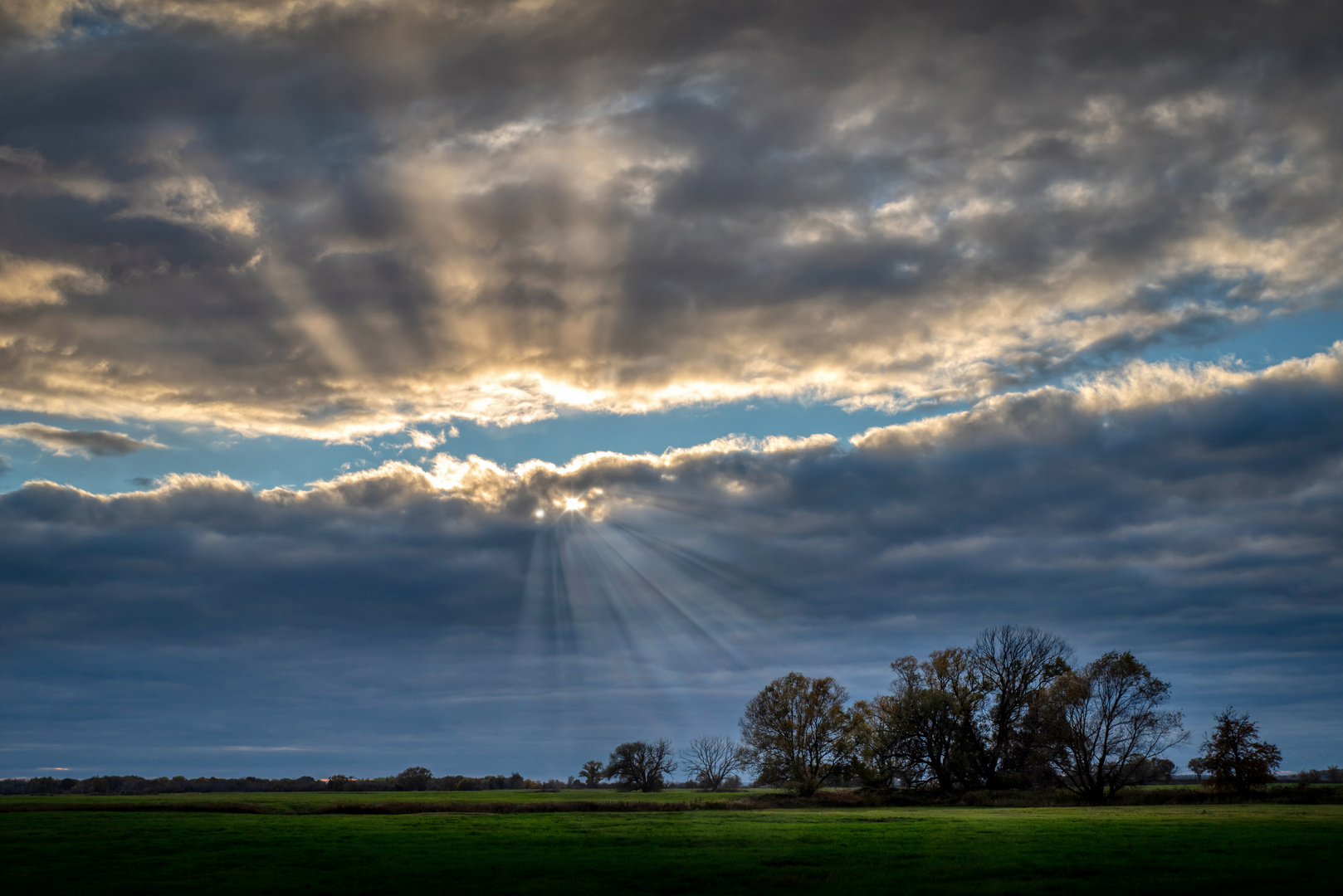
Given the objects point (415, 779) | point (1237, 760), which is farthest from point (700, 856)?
point (415, 779)

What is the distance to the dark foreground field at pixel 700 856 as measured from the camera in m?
26.2

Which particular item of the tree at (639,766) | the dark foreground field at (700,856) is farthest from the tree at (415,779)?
the dark foreground field at (700,856)

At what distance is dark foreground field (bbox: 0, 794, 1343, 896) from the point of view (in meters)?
26.2

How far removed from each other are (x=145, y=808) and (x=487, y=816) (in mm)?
39019

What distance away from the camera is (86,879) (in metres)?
28.5

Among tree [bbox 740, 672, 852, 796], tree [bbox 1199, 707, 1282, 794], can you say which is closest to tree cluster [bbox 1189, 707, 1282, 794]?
tree [bbox 1199, 707, 1282, 794]

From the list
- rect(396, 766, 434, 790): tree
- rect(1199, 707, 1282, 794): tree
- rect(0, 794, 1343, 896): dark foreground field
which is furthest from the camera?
rect(396, 766, 434, 790): tree

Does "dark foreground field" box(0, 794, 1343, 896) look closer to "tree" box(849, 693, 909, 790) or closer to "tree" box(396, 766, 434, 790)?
"tree" box(849, 693, 909, 790)

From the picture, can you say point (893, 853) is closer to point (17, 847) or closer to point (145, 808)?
point (17, 847)

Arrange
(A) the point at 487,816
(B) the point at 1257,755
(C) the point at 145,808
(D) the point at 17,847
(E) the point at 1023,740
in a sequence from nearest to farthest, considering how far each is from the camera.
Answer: (D) the point at 17,847 < (A) the point at 487,816 < (B) the point at 1257,755 < (C) the point at 145,808 < (E) the point at 1023,740

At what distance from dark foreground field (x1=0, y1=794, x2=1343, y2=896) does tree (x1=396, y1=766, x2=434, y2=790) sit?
147 m

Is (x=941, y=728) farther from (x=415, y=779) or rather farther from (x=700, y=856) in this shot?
(x=415, y=779)

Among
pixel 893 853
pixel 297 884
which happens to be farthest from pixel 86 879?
pixel 893 853

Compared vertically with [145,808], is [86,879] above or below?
above
